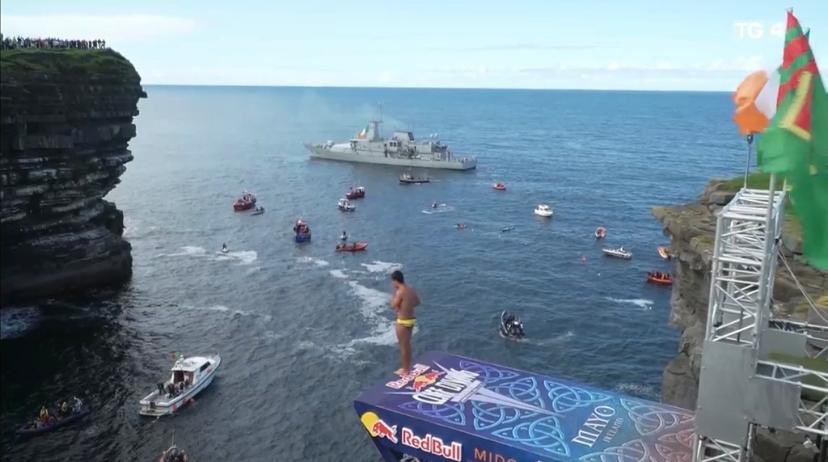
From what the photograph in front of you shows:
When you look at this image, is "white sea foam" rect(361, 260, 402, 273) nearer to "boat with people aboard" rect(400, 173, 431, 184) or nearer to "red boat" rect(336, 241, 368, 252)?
Result: "red boat" rect(336, 241, 368, 252)

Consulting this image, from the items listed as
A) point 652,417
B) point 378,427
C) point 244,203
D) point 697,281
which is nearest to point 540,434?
point 652,417

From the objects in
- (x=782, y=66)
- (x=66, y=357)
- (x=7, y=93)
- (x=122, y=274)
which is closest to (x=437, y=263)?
(x=122, y=274)

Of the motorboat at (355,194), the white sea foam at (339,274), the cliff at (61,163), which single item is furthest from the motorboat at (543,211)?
the cliff at (61,163)

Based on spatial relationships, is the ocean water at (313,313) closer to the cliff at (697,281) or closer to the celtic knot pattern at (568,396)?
the cliff at (697,281)

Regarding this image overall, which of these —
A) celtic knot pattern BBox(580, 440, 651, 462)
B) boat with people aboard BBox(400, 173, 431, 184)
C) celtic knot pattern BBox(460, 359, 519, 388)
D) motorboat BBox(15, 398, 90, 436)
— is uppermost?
boat with people aboard BBox(400, 173, 431, 184)

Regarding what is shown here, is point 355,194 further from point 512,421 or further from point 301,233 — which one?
point 512,421

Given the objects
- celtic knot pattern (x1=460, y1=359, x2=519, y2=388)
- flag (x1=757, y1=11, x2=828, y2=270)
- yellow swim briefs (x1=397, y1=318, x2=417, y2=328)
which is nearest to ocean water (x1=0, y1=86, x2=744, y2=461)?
celtic knot pattern (x1=460, y1=359, x2=519, y2=388)

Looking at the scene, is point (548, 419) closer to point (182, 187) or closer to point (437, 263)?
point (437, 263)
